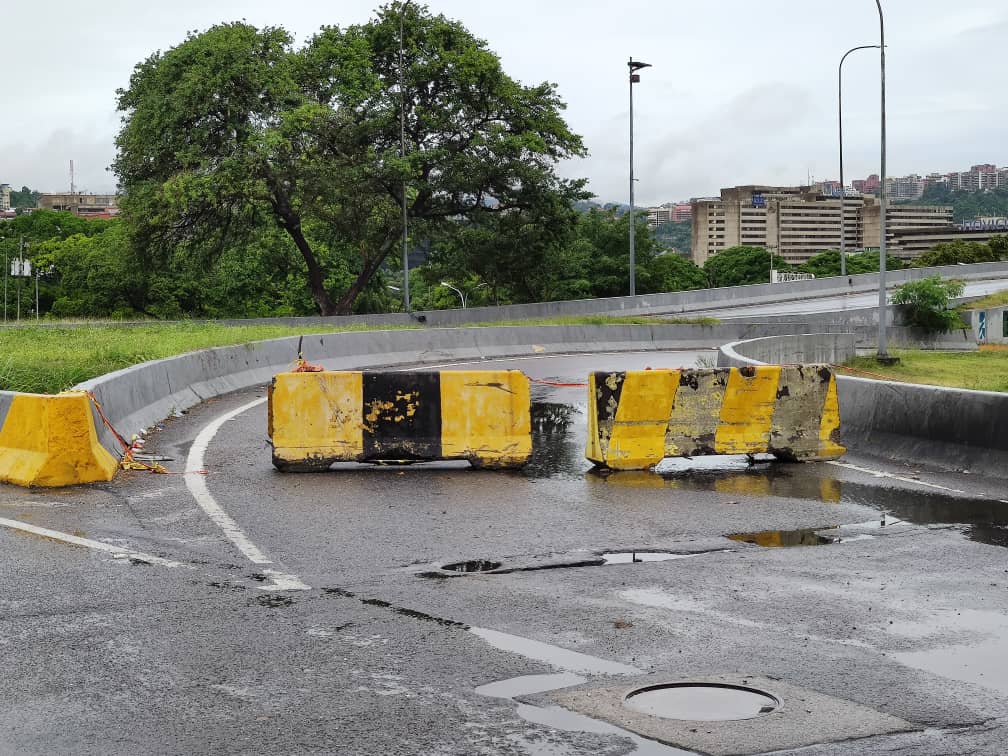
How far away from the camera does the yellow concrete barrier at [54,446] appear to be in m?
10.9

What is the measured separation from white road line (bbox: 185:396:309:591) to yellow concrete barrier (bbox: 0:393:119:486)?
34.1 inches

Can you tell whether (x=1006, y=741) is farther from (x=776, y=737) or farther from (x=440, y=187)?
(x=440, y=187)

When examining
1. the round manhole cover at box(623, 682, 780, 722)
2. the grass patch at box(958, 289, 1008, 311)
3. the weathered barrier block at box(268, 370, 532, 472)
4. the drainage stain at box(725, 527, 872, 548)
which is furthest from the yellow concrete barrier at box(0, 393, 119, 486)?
the grass patch at box(958, 289, 1008, 311)

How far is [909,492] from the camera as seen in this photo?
35.7ft

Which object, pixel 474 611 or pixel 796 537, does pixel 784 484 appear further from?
pixel 474 611

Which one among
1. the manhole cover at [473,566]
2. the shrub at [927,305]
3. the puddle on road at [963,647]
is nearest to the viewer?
the puddle on road at [963,647]

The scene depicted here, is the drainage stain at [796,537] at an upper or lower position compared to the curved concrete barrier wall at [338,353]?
lower

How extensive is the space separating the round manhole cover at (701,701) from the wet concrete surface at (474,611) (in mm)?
197

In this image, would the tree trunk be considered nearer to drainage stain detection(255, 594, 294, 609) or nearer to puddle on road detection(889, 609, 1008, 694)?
drainage stain detection(255, 594, 294, 609)

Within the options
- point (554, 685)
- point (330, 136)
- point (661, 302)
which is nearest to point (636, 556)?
point (554, 685)

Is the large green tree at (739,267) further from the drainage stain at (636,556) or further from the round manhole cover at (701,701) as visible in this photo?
the round manhole cover at (701,701)

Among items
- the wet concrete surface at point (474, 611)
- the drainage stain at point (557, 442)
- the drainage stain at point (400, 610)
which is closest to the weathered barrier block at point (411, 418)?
the drainage stain at point (557, 442)

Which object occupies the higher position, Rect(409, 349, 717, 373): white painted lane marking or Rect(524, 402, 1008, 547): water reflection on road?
Rect(409, 349, 717, 373): white painted lane marking

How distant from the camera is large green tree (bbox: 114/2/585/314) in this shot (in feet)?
166
